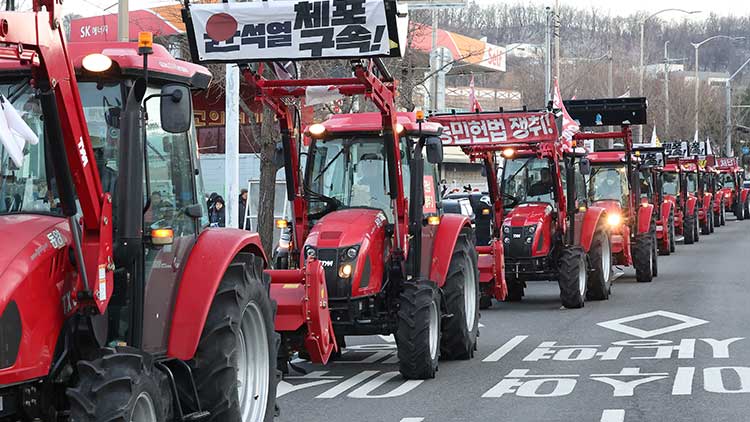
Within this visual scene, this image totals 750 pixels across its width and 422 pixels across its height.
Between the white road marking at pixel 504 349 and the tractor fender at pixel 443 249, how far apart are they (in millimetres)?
1130

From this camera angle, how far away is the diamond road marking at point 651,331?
15.7 meters

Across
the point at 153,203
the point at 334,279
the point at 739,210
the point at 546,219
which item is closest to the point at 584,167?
the point at 546,219

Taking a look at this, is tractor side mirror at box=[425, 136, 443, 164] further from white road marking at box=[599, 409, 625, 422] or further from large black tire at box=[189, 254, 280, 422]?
large black tire at box=[189, 254, 280, 422]

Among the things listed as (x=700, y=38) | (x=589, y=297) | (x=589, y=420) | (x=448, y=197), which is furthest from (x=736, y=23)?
(x=589, y=420)

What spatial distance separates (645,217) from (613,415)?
52.3ft

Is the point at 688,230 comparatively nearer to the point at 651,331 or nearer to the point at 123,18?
the point at 651,331

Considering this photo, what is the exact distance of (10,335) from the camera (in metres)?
Answer: 5.88

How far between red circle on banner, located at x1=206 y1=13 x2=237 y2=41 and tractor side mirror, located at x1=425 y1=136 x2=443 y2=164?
2.78m

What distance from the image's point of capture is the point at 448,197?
34281 millimetres

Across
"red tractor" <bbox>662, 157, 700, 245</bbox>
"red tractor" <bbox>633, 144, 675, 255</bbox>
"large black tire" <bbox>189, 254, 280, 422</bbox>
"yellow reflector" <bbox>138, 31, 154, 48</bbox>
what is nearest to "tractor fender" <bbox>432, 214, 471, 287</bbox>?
"large black tire" <bbox>189, 254, 280, 422</bbox>

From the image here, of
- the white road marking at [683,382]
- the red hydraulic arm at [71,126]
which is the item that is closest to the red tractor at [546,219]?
the white road marking at [683,382]

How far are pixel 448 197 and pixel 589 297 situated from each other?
1387cm

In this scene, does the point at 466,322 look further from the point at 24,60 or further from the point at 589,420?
the point at 24,60

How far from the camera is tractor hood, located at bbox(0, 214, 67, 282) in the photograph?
6059 millimetres
